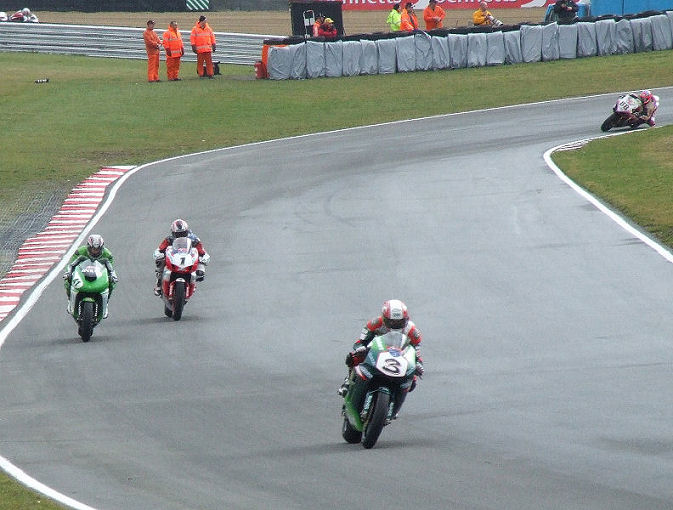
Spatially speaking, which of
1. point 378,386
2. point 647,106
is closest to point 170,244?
point 378,386

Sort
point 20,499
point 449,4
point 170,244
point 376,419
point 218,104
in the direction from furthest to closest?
point 449,4
point 218,104
point 170,244
point 376,419
point 20,499

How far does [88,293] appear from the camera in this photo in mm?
16781

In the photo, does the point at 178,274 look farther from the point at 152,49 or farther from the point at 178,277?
the point at 152,49

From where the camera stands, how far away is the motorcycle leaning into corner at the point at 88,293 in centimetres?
1652

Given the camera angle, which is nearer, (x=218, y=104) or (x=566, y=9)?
(x=218, y=104)

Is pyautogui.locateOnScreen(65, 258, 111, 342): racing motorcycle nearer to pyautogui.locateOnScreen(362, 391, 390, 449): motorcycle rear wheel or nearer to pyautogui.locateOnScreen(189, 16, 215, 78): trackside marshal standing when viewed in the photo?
pyautogui.locateOnScreen(362, 391, 390, 449): motorcycle rear wheel

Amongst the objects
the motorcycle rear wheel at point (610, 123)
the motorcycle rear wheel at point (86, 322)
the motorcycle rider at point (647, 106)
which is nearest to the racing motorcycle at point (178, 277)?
the motorcycle rear wheel at point (86, 322)

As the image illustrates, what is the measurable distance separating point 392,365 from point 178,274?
23.2 feet

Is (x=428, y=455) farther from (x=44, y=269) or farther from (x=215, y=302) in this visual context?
(x=44, y=269)

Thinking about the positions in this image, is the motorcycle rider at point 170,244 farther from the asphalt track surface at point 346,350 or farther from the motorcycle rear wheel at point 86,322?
the motorcycle rear wheel at point 86,322

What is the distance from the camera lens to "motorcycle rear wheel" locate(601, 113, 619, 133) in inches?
1299

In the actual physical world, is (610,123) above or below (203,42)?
below

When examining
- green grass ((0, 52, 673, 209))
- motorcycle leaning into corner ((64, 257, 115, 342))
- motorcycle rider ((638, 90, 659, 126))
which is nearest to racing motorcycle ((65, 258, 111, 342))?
motorcycle leaning into corner ((64, 257, 115, 342))

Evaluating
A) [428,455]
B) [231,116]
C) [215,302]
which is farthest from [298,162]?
[428,455]
